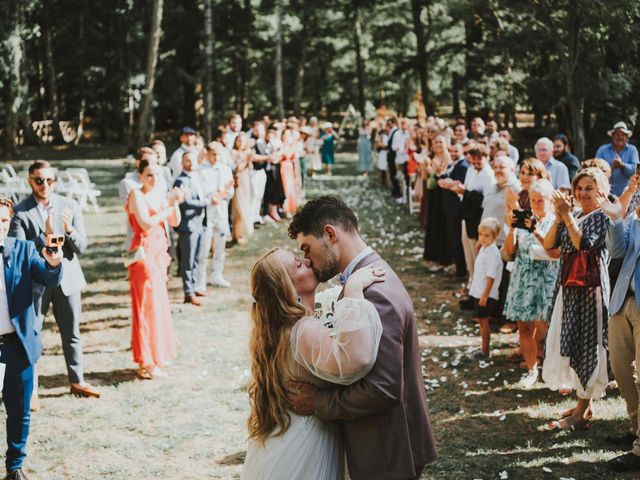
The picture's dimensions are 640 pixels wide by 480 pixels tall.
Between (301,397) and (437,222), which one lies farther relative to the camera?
(437,222)

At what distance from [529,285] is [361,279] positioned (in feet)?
13.6

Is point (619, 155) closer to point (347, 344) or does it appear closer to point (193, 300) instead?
point (193, 300)

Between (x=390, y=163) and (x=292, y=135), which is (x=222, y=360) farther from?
(x=390, y=163)

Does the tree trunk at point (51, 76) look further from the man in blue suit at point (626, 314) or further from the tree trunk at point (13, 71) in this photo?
the man in blue suit at point (626, 314)

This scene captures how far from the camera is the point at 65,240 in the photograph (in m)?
6.27

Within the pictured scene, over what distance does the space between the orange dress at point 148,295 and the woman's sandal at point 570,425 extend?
395cm

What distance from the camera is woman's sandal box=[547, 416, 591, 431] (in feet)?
18.4

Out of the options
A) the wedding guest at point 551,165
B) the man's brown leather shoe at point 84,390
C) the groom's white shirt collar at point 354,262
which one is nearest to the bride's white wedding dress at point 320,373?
the groom's white shirt collar at point 354,262

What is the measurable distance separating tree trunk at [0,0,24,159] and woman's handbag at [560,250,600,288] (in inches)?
1151

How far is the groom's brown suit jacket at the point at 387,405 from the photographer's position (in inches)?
109

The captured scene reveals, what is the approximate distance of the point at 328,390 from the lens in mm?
2898

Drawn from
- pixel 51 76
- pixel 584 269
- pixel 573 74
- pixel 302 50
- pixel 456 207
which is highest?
pixel 302 50

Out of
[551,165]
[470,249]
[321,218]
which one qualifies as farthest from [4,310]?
[551,165]

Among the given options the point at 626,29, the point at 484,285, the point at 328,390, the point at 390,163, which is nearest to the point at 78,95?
the point at 390,163
